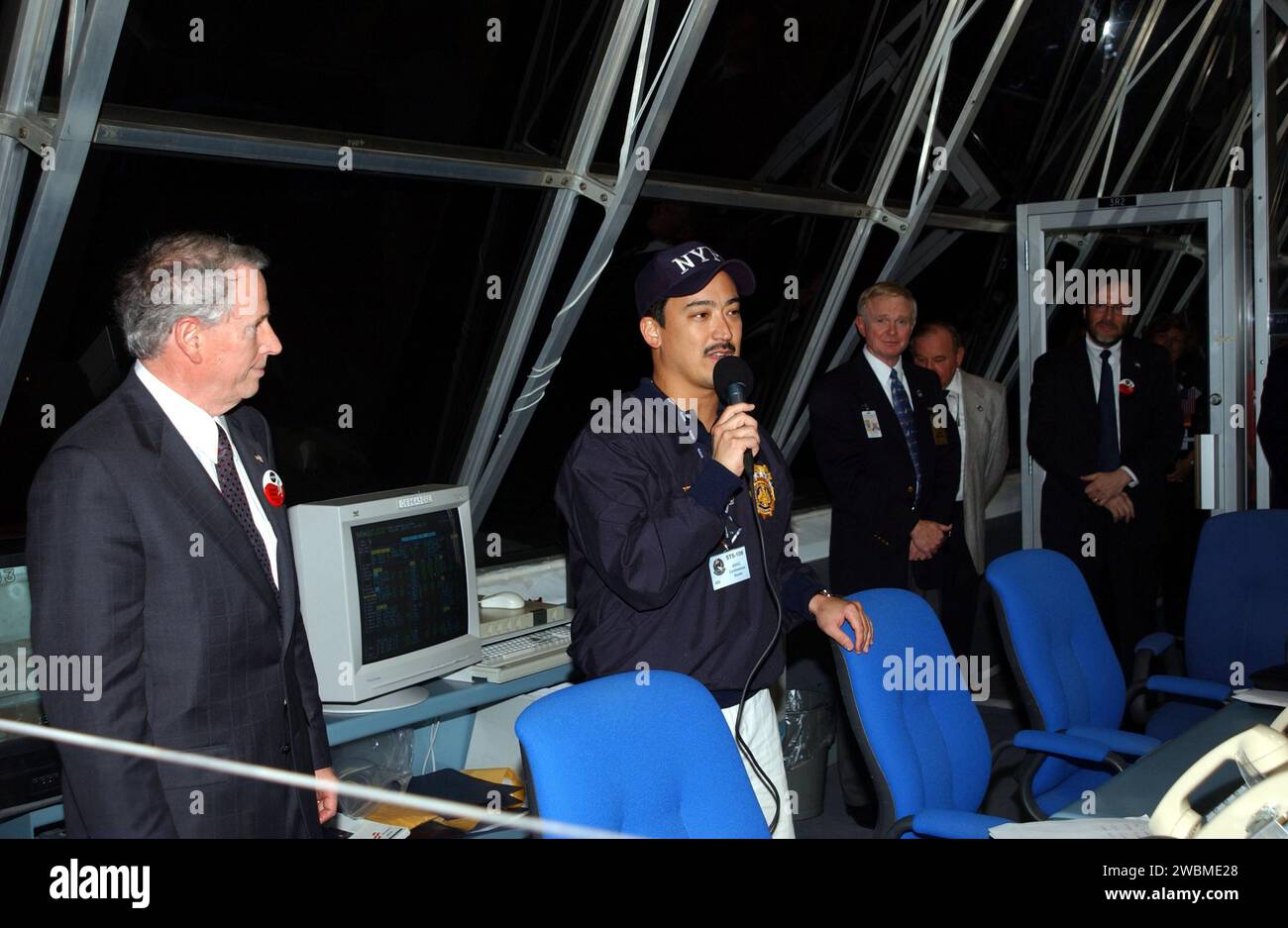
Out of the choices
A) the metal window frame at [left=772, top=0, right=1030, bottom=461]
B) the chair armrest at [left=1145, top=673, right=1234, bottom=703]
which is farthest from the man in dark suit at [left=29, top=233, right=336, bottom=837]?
the metal window frame at [left=772, top=0, right=1030, bottom=461]

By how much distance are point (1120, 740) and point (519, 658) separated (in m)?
1.61

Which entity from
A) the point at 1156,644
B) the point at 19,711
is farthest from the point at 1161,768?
the point at 19,711

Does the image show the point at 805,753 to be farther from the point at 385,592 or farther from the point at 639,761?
the point at 639,761

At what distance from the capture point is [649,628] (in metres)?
2.26

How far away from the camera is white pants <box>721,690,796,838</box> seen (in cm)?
234

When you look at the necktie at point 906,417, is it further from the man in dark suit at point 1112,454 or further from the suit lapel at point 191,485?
the suit lapel at point 191,485

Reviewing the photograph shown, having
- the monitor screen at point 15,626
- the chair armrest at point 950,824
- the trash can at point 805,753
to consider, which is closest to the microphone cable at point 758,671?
the chair armrest at point 950,824

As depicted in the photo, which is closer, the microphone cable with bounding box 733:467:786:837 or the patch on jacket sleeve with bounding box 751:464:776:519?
the microphone cable with bounding box 733:467:786:837

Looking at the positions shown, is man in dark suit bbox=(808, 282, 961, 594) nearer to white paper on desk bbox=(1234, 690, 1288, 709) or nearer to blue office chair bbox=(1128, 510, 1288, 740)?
blue office chair bbox=(1128, 510, 1288, 740)

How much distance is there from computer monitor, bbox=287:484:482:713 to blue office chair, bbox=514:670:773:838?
122cm

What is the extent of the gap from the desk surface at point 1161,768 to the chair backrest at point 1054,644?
0.40m

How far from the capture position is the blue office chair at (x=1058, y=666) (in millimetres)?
3020

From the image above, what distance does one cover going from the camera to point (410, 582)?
311 centimetres

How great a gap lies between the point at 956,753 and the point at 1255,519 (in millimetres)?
1863
